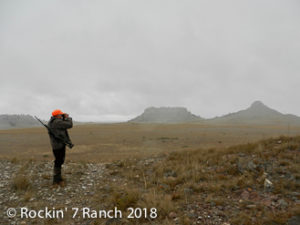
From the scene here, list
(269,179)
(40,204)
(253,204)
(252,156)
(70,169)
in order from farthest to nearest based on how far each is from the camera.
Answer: (70,169)
(252,156)
(269,179)
(40,204)
(253,204)

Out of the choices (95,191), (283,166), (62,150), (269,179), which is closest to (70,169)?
(62,150)

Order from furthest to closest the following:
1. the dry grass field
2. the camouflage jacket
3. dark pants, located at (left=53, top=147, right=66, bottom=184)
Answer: the dry grass field, dark pants, located at (left=53, top=147, right=66, bottom=184), the camouflage jacket

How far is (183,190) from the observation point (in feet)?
18.8

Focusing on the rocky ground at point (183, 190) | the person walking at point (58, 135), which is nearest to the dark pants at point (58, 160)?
the person walking at point (58, 135)

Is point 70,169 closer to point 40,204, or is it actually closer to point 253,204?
point 40,204

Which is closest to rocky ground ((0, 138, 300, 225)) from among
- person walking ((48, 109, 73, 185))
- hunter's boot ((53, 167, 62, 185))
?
hunter's boot ((53, 167, 62, 185))

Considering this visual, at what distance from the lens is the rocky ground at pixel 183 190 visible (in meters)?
4.38

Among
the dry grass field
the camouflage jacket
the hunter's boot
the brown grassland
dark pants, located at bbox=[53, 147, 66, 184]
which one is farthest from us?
the dry grass field

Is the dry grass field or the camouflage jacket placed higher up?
the camouflage jacket

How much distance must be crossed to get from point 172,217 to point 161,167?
3840mm

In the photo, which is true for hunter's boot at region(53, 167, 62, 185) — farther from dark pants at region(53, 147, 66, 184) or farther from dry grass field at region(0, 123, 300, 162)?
dry grass field at region(0, 123, 300, 162)

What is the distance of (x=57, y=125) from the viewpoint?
6523mm

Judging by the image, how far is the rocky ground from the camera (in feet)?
14.4

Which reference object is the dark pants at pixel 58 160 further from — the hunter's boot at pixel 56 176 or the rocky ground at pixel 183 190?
the rocky ground at pixel 183 190
